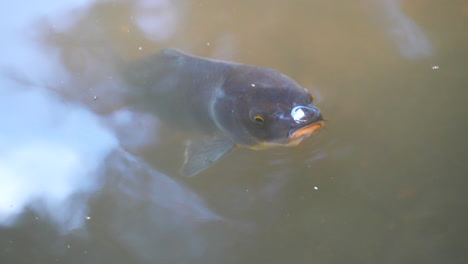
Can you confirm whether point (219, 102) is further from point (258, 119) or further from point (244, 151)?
point (244, 151)

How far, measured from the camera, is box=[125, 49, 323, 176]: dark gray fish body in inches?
93.0

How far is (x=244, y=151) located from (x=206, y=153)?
29cm

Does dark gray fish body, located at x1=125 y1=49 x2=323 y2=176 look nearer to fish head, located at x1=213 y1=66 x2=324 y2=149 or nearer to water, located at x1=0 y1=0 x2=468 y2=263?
fish head, located at x1=213 y1=66 x2=324 y2=149

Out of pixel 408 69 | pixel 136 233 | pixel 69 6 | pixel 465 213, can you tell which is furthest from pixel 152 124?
pixel 465 213

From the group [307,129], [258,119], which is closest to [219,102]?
[258,119]

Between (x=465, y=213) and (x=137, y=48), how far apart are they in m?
2.65

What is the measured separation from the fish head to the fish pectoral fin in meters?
0.08

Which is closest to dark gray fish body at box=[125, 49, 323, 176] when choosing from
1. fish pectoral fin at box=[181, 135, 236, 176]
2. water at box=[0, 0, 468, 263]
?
fish pectoral fin at box=[181, 135, 236, 176]

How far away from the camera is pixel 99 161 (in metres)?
3.08

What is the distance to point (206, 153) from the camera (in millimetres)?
2863

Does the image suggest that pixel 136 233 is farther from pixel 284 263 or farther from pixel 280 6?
pixel 280 6

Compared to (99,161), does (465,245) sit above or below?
below

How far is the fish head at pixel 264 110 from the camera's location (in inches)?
91.1

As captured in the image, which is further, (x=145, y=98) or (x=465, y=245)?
(x=145, y=98)
